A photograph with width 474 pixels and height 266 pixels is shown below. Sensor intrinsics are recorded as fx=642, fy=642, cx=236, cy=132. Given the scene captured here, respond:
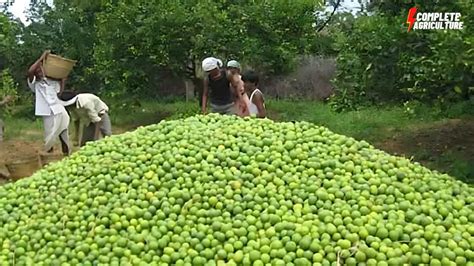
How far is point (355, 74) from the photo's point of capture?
7.96 meters

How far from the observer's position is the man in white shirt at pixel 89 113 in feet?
25.0

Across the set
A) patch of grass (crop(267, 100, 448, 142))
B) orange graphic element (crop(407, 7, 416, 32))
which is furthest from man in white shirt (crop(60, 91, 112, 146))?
patch of grass (crop(267, 100, 448, 142))

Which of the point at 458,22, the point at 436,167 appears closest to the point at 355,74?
the point at 436,167

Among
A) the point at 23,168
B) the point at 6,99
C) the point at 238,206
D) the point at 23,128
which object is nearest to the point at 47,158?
the point at 23,168

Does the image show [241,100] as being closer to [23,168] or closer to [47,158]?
[47,158]

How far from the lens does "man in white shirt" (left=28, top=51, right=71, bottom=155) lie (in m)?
7.78

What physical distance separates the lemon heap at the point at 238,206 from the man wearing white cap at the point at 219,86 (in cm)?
362

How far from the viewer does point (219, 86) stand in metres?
7.08

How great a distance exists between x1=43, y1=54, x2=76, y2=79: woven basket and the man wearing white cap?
6.28ft

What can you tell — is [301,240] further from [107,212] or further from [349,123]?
[349,123]

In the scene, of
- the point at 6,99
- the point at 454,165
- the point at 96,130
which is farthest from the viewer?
the point at 6,99

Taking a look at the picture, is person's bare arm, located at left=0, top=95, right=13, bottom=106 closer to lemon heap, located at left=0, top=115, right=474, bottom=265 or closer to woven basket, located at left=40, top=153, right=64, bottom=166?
woven basket, located at left=40, top=153, right=64, bottom=166

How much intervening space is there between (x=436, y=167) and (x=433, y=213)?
5.18 metres

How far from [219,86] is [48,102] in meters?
2.22
